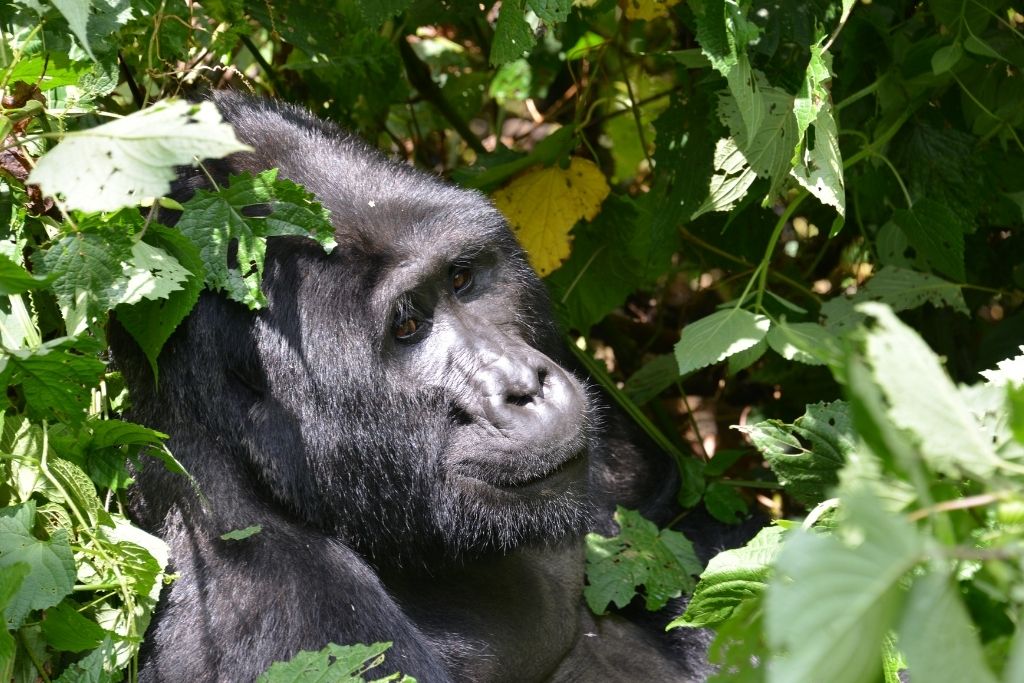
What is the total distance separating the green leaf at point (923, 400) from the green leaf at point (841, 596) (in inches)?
5.9

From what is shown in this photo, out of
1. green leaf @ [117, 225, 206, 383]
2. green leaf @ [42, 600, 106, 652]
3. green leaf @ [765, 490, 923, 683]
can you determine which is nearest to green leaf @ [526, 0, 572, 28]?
green leaf @ [117, 225, 206, 383]

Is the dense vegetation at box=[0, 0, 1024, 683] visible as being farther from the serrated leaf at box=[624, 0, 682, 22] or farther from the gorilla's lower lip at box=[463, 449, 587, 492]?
the gorilla's lower lip at box=[463, 449, 587, 492]

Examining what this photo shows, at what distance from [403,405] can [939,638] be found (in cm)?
174

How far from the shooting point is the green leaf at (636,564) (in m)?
3.19

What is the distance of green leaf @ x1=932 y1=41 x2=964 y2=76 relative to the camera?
3012mm

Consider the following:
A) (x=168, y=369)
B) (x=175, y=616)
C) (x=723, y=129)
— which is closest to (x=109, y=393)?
(x=168, y=369)

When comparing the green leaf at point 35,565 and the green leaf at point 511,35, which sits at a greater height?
the green leaf at point 511,35

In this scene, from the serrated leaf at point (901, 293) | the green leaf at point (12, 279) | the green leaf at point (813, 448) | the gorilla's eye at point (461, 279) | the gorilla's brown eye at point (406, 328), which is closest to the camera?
the green leaf at point (12, 279)

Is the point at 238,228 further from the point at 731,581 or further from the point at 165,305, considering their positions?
the point at 731,581

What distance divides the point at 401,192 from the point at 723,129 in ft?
3.50

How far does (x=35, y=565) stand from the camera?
2.18m

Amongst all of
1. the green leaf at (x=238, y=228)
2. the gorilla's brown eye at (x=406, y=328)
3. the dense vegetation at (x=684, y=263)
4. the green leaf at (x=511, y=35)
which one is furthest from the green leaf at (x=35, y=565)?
the green leaf at (x=511, y=35)

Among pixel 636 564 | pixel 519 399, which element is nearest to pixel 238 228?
pixel 519 399

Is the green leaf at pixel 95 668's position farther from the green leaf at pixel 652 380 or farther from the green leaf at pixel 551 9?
the green leaf at pixel 652 380
